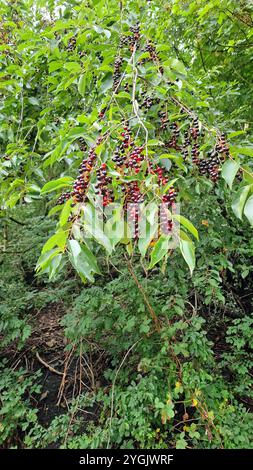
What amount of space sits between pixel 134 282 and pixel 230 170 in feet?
5.16

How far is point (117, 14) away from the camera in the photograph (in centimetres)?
179

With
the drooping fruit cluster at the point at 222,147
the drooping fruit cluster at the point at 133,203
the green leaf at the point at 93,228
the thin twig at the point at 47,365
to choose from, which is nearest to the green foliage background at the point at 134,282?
the thin twig at the point at 47,365

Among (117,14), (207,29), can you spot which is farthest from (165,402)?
(207,29)

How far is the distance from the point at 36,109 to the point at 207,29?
1.48 meters

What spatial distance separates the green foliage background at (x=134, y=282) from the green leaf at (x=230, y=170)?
0.53m

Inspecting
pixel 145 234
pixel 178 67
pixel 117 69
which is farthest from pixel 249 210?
pixel 117 69

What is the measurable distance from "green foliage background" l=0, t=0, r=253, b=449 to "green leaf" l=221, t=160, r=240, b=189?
1.73 ft

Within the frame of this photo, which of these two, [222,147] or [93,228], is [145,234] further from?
[222,147]

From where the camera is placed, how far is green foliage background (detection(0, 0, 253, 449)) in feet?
5.80

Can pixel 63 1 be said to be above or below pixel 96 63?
above

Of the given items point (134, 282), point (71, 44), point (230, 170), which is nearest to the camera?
point (230, 170)

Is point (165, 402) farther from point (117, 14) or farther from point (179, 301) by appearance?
point (117, 14)

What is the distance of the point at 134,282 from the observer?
2406 millimetres

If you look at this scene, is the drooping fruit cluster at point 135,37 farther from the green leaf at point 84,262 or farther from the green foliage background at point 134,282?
the green leaf at point 84,262
